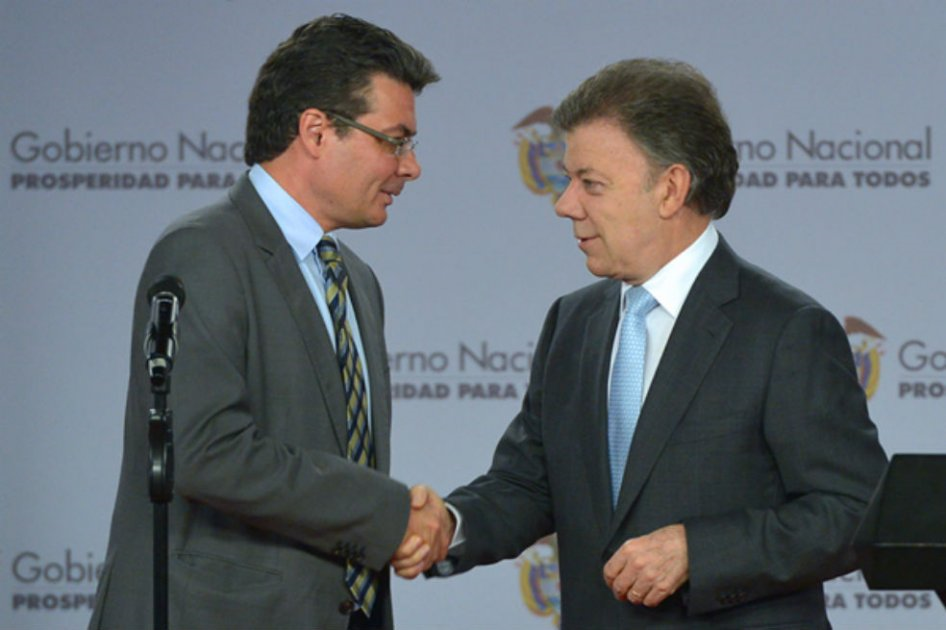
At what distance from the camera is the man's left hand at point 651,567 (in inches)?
102

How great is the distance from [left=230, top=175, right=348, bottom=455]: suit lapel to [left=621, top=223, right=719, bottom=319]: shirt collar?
0.62 m

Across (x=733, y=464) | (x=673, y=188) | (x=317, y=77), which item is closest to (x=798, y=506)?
(x=733, y=464)

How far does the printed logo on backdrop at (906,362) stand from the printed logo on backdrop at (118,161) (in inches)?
89.4

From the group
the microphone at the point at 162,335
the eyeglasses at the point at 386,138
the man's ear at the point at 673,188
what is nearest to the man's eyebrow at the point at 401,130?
the eyeglasses at the point at 386,138

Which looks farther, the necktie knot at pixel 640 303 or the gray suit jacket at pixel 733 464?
the necktie knot at pixel 640 303

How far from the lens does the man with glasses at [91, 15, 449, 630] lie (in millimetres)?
2627

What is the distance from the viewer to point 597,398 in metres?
2.80

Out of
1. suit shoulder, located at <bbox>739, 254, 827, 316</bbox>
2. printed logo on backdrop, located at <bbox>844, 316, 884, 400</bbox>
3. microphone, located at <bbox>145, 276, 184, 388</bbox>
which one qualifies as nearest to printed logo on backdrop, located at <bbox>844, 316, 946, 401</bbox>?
printed logo on backdrop, located at <bbox>844, 316, 884, 400</bbox>

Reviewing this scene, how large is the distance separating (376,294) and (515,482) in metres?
0.51

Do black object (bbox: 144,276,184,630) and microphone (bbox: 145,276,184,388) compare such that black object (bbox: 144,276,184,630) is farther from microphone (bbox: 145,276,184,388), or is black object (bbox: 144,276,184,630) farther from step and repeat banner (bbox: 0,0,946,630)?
step and repeat banner (bbox: 0,0,946,630)

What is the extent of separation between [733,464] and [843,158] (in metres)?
2.81

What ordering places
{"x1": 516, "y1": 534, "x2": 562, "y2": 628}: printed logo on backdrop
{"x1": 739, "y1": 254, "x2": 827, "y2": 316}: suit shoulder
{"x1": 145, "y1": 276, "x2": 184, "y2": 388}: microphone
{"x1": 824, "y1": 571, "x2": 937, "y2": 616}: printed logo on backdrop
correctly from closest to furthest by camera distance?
{"x1": 145, "y1": 276, "x2": 184, "y2": 388}: microphone < {"x1": 739, "y1": 254, "x2": 827, "y2": 316}: suit shoulder < {"x1": 824, "y1": 571, "x2": 937, "y2": 616}: printed logo on backdrop < {"x1": 516, "y1": 534, "x2": 562, "y2": 628}: printed logo on backdrop

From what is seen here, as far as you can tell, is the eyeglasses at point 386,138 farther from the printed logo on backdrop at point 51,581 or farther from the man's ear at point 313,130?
the printed logo on backdrop at point 51,581

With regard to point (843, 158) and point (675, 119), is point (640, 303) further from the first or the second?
point (843, 158)
